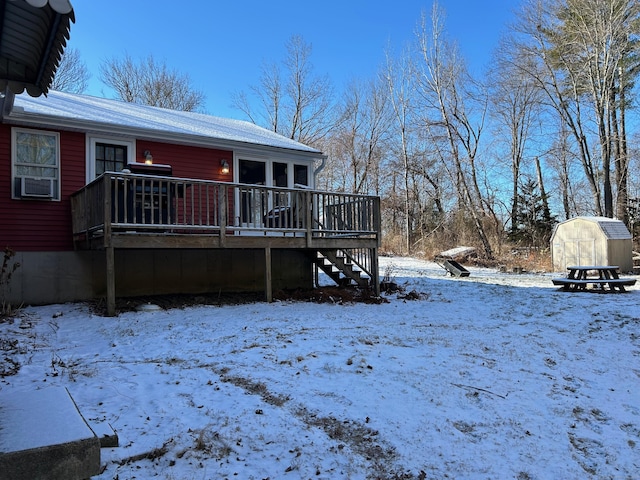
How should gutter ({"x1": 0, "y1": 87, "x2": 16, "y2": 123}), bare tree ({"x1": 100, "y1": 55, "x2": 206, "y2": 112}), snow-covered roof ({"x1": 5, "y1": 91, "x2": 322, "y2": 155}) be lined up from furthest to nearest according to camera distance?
bare tree ({"x1": 100, "y1": 55, "x2": 206, "y2": 112}) < snow-covered roof ({"x1": 5, "y1": 91, "x2": 322, "y2": 155}) < gutter ({"x1": 0, "y1": 87, "x2": 16, "y2": 123})

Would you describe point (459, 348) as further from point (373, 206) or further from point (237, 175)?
point (237, 175)

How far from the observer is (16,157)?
7.88 m

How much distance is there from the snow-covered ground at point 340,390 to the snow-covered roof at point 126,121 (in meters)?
3.39

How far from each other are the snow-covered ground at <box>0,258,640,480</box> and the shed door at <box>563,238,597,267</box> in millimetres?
8996

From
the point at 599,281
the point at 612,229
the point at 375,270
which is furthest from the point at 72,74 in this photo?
the point at 612,229

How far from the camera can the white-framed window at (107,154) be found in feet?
28.2

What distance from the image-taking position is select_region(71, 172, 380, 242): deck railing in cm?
690

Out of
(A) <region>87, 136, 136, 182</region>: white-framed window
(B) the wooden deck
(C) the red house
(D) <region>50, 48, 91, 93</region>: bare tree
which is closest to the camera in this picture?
(B) the wooden deck

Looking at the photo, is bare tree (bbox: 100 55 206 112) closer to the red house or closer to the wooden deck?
the red house

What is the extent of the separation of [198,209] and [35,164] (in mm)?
2938

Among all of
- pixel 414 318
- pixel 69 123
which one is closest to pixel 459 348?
pixel 414 318

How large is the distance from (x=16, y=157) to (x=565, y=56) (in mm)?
21330

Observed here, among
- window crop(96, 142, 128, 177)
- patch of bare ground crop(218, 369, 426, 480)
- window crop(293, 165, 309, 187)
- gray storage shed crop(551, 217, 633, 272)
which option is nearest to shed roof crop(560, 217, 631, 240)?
gray storage shed crop(551, 217, 633, 272)

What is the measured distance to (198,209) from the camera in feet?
29.2
